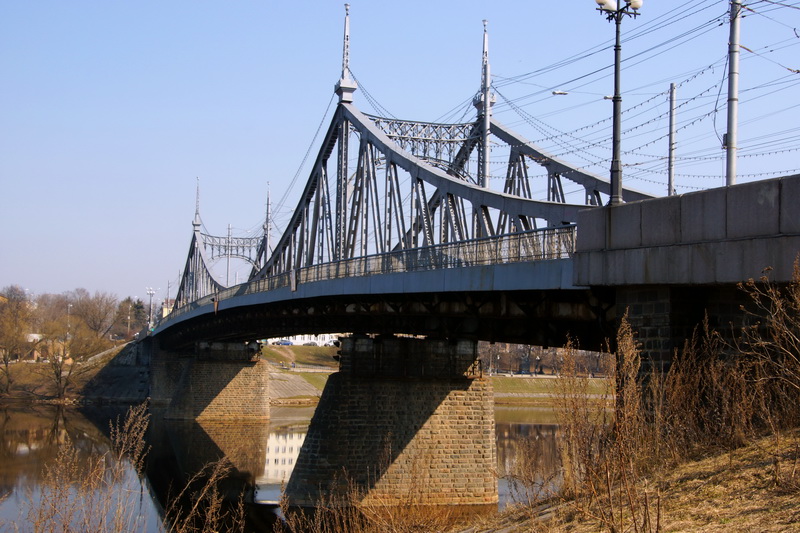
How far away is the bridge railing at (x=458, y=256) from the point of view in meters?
16.4

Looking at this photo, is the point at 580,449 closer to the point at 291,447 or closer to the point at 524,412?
the point at 291,447

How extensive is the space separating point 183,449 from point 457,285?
2734 cm

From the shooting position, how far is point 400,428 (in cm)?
2641

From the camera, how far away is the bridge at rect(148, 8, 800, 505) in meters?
11.5

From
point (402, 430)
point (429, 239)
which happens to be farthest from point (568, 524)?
point (429, 239)

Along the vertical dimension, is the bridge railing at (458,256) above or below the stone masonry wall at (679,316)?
above

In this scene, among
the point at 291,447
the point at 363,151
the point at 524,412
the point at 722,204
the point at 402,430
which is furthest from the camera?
the point at 524,412

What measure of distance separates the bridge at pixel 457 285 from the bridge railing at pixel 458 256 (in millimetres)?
52

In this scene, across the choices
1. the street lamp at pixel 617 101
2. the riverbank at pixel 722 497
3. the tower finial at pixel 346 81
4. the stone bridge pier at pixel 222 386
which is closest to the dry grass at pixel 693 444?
the riverbank at pixel 722 497

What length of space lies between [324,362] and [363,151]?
7345cm

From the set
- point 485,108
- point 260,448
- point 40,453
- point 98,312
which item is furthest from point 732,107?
point 98,312

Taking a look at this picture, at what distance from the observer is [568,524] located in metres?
9.23

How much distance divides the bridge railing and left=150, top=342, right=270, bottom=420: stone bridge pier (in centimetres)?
2263

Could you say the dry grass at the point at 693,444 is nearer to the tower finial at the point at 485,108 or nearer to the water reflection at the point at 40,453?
the water reflection at the point at 40,453
